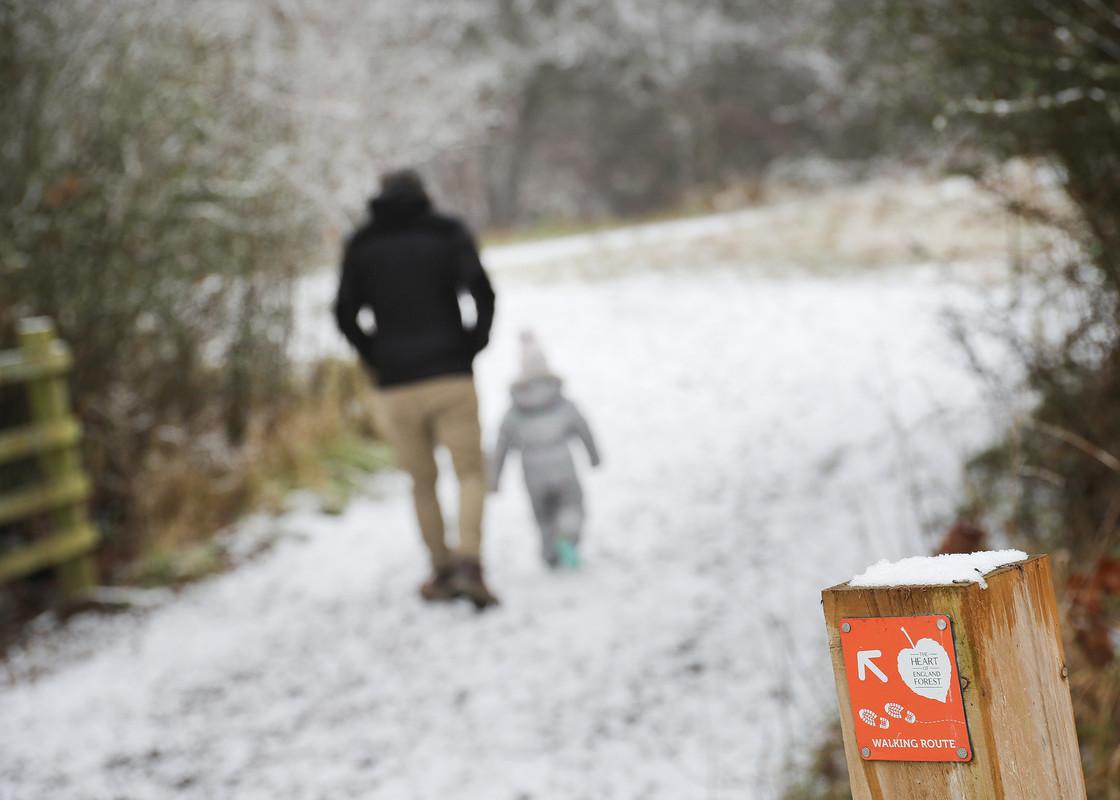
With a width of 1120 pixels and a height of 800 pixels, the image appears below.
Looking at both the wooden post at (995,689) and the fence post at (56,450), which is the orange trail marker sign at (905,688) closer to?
the wooden post at (995,689)

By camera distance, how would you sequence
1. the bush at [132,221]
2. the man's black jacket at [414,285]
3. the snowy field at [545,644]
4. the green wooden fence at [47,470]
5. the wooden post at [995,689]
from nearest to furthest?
the wooden post at [995,689] < the snowy field at [545,644] < the man's black jacket at [414,285] < the green wooden fence at [47,470] < the bush at [132,221]

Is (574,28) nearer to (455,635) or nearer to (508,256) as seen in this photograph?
(508,256)

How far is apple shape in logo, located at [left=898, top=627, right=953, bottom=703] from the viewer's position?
1.44 m

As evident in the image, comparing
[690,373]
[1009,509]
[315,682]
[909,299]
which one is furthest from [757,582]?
[909,299]

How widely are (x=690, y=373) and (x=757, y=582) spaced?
6235 millimetres

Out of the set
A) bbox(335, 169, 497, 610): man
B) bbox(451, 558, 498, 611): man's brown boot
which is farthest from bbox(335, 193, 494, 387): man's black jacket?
bbox(451, 558, 498, 611): man's brown boot

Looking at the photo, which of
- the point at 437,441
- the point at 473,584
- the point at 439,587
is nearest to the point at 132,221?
the point at 437,441

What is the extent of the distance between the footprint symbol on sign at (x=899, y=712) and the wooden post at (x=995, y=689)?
52 millimetres

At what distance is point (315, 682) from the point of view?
512cm

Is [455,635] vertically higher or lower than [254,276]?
lower

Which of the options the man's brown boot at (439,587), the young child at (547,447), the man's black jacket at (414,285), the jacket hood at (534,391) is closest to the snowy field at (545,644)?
the man's brown boot at (439,587)

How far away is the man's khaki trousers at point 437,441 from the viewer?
5.62 metres

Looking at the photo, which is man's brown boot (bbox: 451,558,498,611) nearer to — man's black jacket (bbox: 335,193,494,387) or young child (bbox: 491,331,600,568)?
young child (bbox: 491,331,600,568)

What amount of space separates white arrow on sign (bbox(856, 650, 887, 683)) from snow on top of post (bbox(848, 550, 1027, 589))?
87mm
